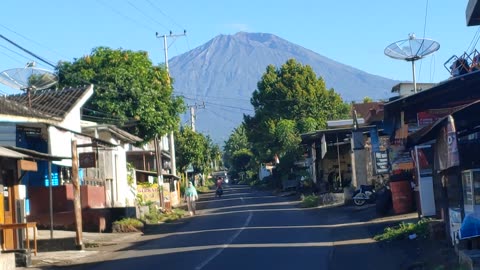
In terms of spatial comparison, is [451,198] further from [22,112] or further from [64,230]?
[64,230]

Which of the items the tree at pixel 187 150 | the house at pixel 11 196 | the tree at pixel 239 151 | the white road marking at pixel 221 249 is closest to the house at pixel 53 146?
the house at pixel 11 196

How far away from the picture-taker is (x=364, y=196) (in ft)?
111

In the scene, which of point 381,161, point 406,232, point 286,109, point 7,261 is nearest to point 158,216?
point 381,161

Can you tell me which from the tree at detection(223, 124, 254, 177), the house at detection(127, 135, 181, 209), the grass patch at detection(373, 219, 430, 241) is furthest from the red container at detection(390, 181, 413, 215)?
the tree at detection(223, 124, 254, 177)

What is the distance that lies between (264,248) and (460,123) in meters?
6.54

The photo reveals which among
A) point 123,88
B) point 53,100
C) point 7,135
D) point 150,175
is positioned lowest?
point 150,175

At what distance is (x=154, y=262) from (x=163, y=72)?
26065mm

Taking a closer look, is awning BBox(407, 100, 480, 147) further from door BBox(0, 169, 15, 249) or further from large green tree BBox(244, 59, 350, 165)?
large green tree BBox(244, 59, 350, 165)

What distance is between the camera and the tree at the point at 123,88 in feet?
120

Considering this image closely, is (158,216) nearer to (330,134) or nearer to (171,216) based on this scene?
(171,216)

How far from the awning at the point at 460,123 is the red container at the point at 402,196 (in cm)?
1087

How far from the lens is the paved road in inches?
614

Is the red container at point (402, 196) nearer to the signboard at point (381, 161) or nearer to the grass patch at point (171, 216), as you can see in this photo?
the signboard at point (381, 161)

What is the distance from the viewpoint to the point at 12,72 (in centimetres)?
2709
